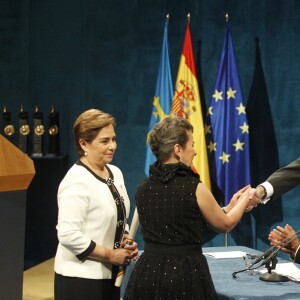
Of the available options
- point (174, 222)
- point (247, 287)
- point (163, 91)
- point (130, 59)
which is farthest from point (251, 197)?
point (130, 59)

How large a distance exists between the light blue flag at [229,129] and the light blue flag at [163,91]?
0.47 meters

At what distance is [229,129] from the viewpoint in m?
6.23

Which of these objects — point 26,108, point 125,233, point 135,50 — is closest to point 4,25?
point 26,108

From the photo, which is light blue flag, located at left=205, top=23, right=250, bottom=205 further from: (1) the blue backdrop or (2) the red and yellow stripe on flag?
(1) the blue backdrop

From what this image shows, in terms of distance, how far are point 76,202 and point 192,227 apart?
1.67ft

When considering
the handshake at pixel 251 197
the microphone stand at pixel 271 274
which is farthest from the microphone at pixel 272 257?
the handshake at pixel 251 197

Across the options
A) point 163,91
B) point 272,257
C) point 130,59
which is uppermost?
point 130,59

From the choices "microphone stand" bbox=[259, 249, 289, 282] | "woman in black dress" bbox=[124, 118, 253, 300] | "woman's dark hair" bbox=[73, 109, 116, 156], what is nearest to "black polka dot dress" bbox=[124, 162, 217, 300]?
"woman in black dress" bbox=[124, 118, 253, 300]

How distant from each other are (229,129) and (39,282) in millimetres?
2333

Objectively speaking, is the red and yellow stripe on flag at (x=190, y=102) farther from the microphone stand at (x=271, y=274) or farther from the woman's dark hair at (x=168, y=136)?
the woman's dark hair at (x=168, y=136)

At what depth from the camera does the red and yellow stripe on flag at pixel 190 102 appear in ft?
20.5

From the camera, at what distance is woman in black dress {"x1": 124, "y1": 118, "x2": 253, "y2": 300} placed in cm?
272

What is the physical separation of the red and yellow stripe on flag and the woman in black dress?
339 centimetres

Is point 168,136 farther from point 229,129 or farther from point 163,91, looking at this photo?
point 163,91
